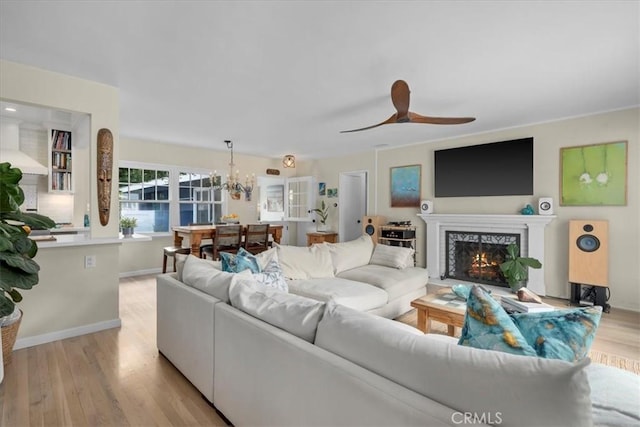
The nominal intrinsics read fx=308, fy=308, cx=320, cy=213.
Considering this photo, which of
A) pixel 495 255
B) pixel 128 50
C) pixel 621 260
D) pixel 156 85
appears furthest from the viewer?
pixel 495 255

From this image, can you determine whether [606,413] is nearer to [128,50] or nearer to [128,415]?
[128,415]

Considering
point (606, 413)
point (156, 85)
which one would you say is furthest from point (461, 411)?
point (156, 85)

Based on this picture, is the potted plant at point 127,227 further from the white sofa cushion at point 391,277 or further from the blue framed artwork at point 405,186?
the blue framed artwork at point 405,186

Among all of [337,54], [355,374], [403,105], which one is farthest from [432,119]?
[355,374]

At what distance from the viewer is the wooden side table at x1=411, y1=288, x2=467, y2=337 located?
2.38 meters

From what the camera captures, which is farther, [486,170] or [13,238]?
[486,170]

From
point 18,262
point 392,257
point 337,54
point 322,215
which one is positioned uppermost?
point 337,54

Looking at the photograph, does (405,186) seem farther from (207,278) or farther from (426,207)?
(207,278)

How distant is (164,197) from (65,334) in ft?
11.3

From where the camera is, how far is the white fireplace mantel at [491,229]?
426cm

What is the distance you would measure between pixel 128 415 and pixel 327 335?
4.70 ft

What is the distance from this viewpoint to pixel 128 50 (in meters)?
2.36

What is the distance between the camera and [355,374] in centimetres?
104

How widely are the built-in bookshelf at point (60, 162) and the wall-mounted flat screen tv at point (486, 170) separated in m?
5.74
